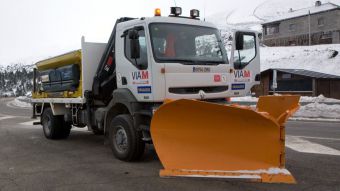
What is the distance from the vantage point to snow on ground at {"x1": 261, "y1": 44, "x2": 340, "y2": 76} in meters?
48.4

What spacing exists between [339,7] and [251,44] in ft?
201

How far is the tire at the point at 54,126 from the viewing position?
10.8 meters

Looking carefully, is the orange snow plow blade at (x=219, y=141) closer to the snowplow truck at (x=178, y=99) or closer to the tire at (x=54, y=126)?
the snowplow truck at (x=178, y=99)

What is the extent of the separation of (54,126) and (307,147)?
6242 millimetres

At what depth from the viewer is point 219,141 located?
19.1 feet

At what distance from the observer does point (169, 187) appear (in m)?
5.77

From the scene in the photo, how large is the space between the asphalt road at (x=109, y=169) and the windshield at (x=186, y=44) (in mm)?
1944

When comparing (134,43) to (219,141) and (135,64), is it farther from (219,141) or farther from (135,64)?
(219,141)

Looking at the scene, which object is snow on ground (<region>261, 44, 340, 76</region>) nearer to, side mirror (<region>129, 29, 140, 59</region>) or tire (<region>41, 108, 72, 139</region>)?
tire (<region>41, 108, 72, 139</region>)

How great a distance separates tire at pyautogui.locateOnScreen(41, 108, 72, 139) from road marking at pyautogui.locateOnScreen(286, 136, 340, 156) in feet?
18.6

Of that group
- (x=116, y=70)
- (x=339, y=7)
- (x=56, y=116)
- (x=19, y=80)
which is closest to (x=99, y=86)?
(x=116, y=70)

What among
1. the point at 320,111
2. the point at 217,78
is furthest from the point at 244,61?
the point at 320,111

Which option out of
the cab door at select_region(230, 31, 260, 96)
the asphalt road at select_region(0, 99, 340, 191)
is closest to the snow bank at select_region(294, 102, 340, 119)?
the asphalt road at select_region(0, 99, 340, 191)

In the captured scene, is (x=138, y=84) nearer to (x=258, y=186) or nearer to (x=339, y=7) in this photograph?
(x=258, y=186)
